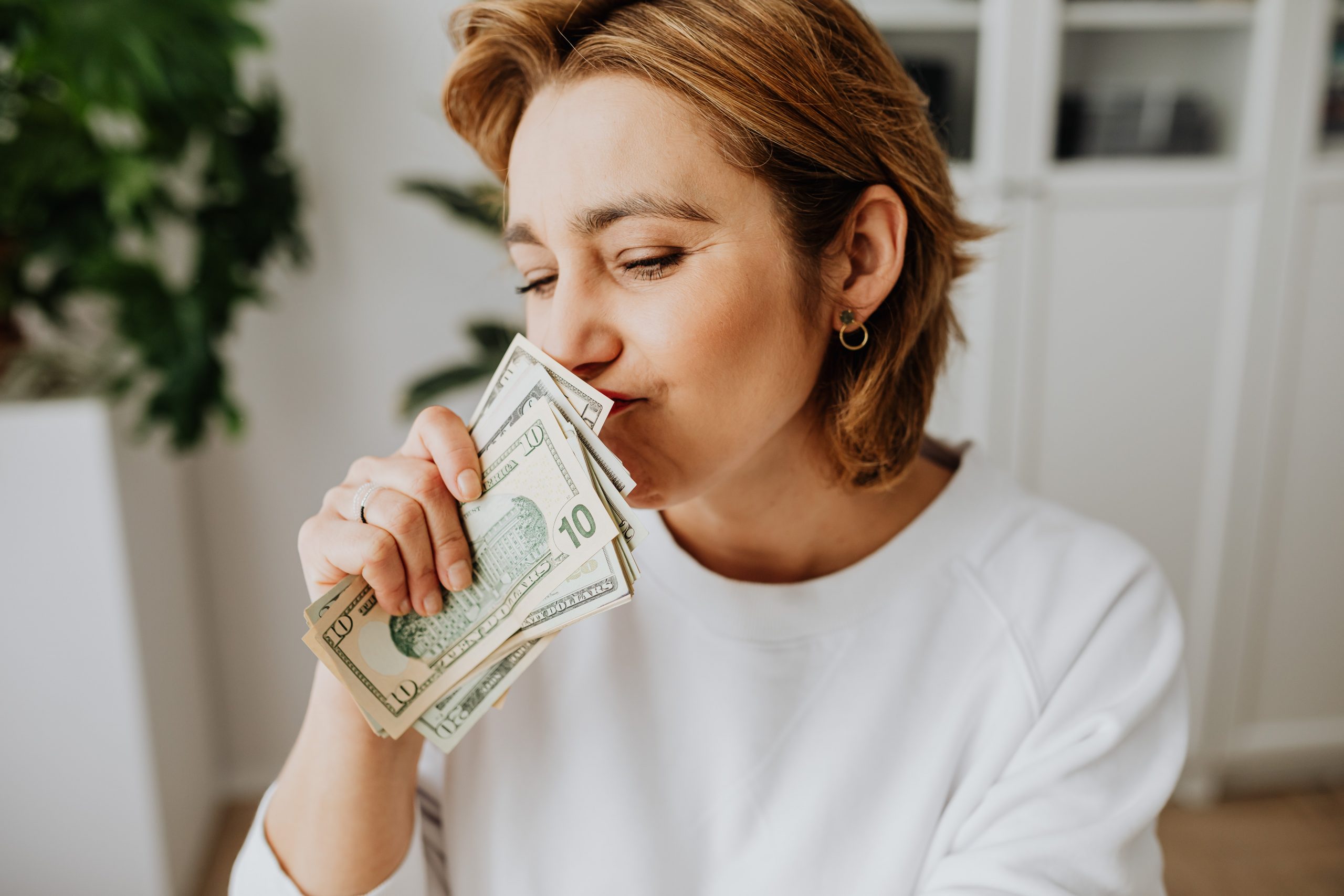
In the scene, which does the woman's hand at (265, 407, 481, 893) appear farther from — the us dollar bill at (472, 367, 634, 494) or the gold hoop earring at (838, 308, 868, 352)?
the gold hoop earring at (838, 308, 868, 352)

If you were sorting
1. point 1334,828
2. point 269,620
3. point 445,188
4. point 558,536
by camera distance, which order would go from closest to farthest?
point 558,536, point 445,188, point 1334,828, point 269,620

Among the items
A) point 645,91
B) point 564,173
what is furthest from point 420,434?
point 645,91

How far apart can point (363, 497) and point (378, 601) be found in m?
0.11

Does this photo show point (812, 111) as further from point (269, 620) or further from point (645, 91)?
point (269, 620)

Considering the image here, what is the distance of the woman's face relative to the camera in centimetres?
90

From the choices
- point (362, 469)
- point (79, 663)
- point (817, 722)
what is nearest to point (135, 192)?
point (79, 663)

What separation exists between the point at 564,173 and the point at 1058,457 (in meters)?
1.92

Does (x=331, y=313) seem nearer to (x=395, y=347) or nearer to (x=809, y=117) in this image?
(x=395, y=347)

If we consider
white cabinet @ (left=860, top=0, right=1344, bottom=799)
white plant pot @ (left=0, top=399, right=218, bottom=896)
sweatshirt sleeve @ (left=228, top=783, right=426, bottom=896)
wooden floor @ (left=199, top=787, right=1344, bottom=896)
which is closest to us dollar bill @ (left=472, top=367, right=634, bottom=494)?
sweatshirt sleeve @ (left=228, top=783, right=426, bottom=896)

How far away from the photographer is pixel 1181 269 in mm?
2332

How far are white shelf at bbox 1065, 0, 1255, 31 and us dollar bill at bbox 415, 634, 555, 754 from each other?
2.14 metres

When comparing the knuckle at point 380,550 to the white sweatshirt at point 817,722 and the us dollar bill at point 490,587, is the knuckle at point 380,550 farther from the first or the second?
the white sweatshirt at point 817,722

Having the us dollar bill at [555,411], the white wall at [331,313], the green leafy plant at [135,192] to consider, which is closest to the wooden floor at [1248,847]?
the white wall at [331,313]

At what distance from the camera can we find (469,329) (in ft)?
7.18
